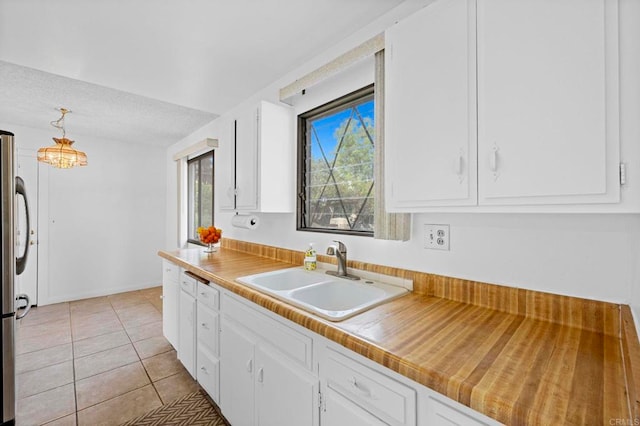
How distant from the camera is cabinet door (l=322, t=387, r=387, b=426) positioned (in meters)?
0.91

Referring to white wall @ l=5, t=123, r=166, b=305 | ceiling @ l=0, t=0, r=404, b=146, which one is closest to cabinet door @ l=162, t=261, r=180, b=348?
ceiling @ l=0, t=0, r=404, b=146

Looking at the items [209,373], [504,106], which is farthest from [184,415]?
[504,106]

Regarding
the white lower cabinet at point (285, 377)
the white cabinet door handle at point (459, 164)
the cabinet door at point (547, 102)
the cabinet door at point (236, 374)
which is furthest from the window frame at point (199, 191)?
the cabinet door at point (547, 102)

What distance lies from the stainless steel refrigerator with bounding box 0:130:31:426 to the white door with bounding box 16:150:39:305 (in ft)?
9.38

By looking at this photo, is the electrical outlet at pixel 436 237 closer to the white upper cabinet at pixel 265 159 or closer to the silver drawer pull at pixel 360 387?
the silver drawer pull at pixel 360 387

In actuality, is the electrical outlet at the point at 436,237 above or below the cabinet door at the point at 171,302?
above

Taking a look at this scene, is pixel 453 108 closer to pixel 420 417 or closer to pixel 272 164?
pixel 420 417

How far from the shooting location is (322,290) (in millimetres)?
1590

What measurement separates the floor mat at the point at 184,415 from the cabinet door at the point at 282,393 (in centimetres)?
61

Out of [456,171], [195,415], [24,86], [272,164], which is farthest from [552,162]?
[24,86]

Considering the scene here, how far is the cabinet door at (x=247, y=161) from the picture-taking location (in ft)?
7.07

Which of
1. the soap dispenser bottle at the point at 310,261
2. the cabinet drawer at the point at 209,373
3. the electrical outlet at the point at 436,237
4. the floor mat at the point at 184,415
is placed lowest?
the floor mat at the point at 184,415

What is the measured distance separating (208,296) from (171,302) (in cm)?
86

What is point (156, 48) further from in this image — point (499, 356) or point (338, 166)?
point (499, 356)
